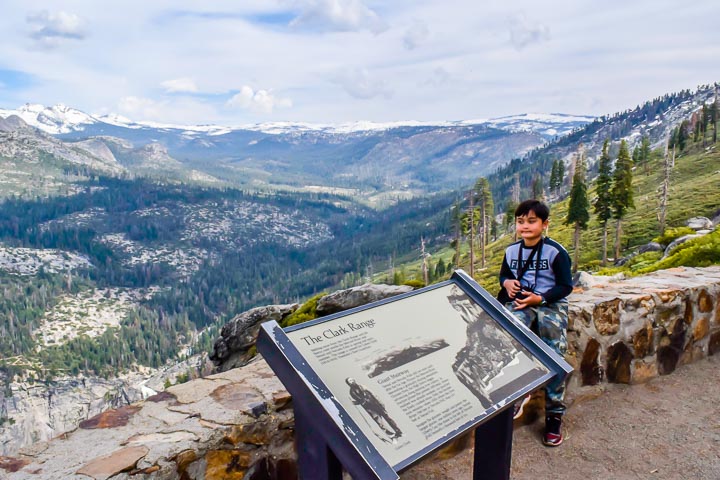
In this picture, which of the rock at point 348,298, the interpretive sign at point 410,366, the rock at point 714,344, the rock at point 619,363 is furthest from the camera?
the rock at point 348,298

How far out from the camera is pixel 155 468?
3.38m

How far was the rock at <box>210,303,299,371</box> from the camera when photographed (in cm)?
1898

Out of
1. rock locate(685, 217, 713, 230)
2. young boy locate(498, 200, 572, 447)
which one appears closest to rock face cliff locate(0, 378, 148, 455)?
rock locate(685, 217, 713, 230)

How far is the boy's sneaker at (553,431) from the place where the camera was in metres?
5.41

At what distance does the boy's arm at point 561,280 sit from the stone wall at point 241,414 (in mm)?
1296

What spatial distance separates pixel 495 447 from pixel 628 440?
8.49 feet

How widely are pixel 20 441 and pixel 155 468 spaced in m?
144

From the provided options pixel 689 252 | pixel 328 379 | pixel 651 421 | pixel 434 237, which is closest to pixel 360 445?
pixel 328 379

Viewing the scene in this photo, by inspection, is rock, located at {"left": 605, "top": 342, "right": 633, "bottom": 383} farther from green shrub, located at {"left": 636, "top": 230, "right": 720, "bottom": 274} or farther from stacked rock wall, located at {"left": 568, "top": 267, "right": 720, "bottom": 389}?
green shrub, located at {"left": 636, "top": 230, "right": 720, "bottom": 274}

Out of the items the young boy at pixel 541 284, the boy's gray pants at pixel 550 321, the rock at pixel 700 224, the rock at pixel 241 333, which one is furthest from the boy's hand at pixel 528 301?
the rock at pixel 700 224

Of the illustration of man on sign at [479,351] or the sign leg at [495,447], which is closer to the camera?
the illustration of man on sign at [479,351]

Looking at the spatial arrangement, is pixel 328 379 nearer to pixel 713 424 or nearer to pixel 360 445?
pixel 360 445

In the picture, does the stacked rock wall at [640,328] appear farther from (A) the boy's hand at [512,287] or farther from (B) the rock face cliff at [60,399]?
(B) the rock face cliff at [60,399]

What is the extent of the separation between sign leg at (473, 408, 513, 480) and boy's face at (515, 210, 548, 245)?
79.6 inches
